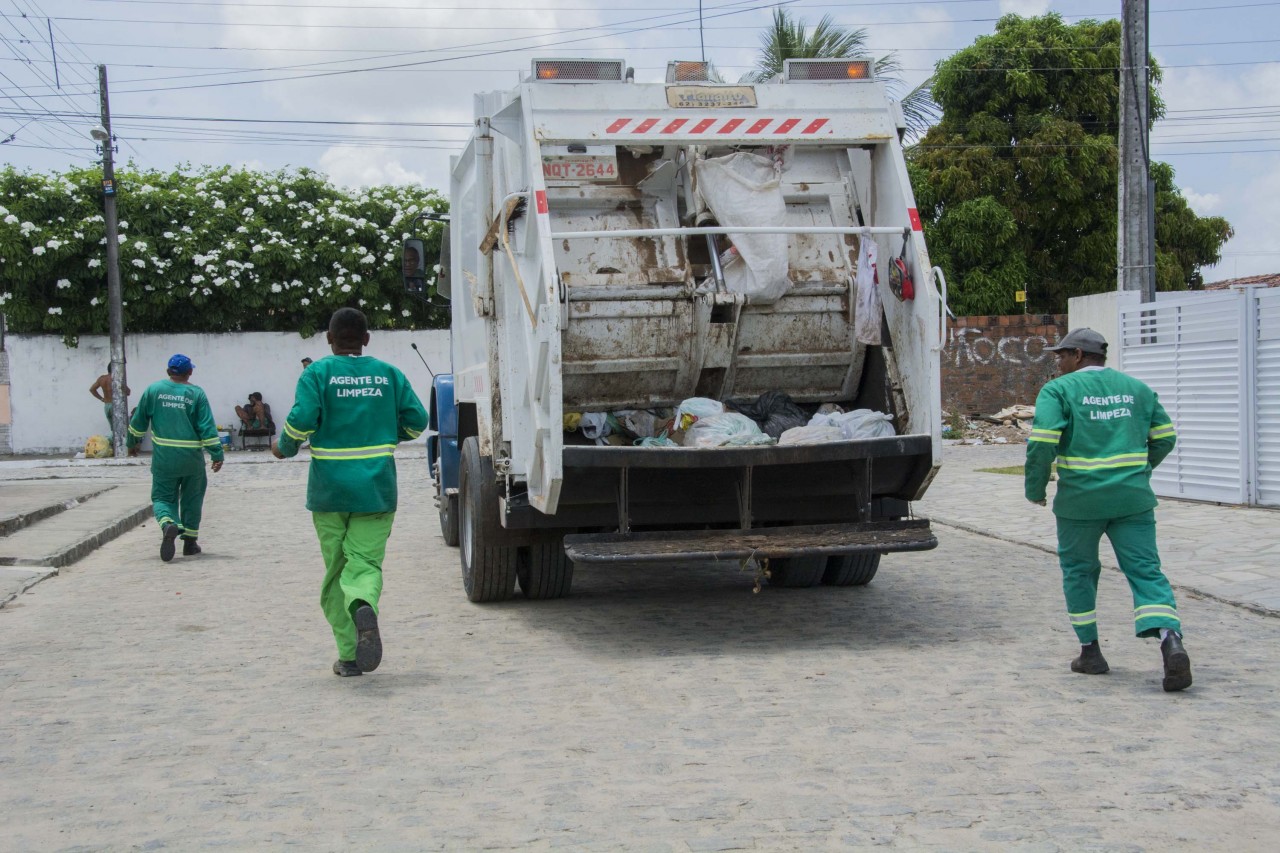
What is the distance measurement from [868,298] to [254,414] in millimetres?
20795

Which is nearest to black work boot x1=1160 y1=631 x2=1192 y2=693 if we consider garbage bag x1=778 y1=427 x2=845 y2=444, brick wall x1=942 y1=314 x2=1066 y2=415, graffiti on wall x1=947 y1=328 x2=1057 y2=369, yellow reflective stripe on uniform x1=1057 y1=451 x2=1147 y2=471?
yellow reflective stripe on uniform x1=1057 y1=451 x2=1147 y2=471

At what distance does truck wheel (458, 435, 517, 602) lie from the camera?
780cm

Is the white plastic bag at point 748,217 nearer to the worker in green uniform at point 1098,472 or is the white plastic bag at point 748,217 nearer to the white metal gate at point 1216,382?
the worker in green uniform at point 1098,472

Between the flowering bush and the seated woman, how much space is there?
5.58 feet

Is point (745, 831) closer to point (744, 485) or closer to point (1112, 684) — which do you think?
point (1112, 684)

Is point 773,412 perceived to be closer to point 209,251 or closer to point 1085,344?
point 1085,344

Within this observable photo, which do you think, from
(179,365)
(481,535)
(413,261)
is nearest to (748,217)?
(481,535)

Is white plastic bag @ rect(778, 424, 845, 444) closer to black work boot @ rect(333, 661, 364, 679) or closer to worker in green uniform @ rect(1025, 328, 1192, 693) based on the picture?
worker in green uniform @ rect(1025, 328, 1192, 693)

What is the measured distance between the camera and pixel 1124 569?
5.91 meters

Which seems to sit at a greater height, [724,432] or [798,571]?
[724,432]

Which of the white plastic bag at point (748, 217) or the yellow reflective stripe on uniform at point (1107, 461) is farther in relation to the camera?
the white plastic bag at point (748, 217)

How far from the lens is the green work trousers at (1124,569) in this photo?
5.74 m

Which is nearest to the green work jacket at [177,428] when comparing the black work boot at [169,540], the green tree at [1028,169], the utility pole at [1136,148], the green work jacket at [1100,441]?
the black work boot at [169,540]

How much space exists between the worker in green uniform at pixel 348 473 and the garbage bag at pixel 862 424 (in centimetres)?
235
